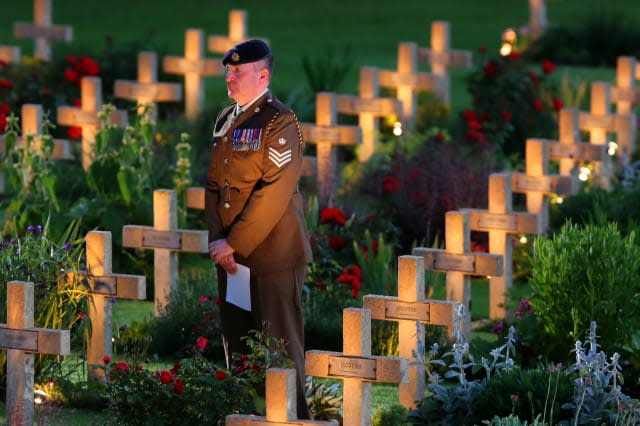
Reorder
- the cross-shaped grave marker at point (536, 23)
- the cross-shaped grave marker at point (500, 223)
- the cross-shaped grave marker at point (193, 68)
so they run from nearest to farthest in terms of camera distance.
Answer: the cross-shaped grave marker at point (500, 223) < the cross-shaped grave marker at point (193, 68) < the cross-shaped grave marker at point (536, 23)

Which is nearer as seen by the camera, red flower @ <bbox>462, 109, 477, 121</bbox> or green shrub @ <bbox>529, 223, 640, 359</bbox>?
green shrub @ <bbox>529, 223, 640, 359</bbox>

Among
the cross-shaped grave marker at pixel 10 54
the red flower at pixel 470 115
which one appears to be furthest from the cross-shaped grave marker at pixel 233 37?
the red flower at pixel 470 115

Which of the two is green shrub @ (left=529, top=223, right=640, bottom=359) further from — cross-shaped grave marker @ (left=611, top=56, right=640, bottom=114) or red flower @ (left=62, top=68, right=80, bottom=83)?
cross-shaped grave marker @ (left=611, top=56, right=640, bottom=114)

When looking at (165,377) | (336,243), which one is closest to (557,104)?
(336,243)

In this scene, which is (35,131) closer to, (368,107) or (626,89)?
(368,107)

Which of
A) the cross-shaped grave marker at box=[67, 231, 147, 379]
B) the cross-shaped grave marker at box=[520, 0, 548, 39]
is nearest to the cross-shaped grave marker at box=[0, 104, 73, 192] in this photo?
the cross-shaped grave marker at box=[67, 231, 147, 379]

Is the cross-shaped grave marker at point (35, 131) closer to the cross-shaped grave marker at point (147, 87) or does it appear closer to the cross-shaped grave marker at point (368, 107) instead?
the cross-shaped grave marker at point (147, 87)

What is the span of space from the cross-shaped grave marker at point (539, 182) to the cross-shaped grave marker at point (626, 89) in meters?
4.46

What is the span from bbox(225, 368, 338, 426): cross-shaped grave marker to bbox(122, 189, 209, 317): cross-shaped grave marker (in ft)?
10.4

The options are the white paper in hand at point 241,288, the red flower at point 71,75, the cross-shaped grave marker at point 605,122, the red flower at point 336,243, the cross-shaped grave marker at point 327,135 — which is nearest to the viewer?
the white paper in hand at point 241,288

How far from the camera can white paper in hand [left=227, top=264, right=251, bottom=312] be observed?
9508mm

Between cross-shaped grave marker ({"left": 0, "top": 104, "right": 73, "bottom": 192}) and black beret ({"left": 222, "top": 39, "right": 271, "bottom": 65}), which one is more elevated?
cross-shaped grave marker ({"left": 0, "top": 104, "right": 73, "bottom": 192})

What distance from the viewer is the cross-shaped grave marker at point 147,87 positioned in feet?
54.5

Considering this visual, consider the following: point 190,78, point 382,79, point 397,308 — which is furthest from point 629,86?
point 397,308
